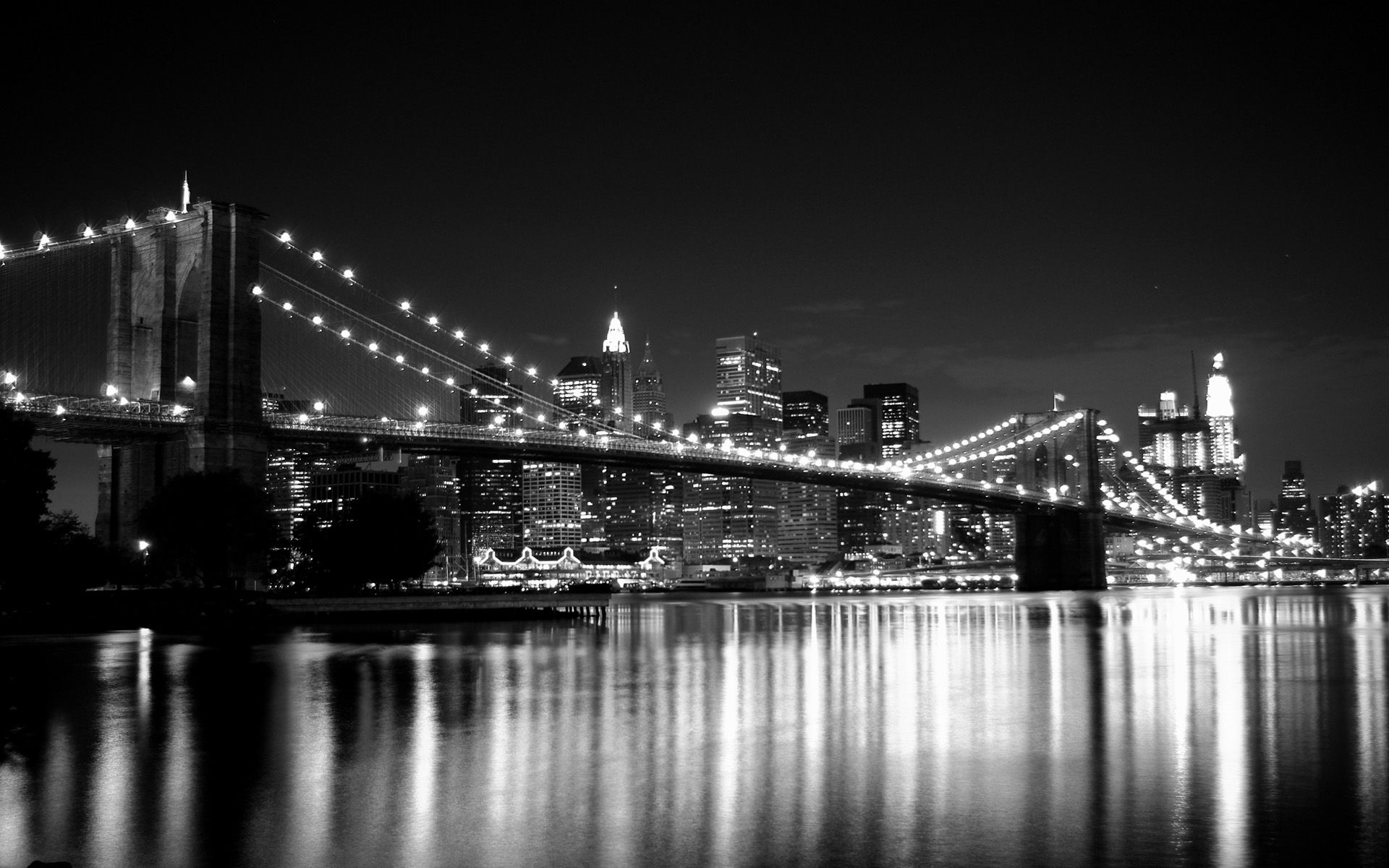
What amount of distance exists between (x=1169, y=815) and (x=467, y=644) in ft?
77.8

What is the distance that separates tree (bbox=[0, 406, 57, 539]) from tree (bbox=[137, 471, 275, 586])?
376 inches

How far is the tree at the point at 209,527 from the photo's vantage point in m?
43.0

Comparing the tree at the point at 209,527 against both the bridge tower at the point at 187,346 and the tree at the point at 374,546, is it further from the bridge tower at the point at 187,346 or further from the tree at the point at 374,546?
the tree at the point at 374,546

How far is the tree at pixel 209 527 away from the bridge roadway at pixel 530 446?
2978 mm

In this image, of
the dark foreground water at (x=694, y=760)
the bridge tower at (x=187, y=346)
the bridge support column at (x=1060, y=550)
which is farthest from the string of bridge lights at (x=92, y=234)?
the bridge support column at (x=1060, y=550)

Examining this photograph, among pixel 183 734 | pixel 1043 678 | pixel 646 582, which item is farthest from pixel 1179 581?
pixel 183 734

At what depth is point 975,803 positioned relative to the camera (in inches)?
456

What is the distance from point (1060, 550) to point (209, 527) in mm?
60905

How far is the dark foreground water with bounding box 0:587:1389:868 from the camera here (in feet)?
33.0

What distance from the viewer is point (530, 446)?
61.9m

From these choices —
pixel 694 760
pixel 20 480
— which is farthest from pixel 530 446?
pixel 694 760

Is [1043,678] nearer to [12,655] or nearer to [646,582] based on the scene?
[12,655]

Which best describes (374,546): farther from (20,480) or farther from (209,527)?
(20,480)

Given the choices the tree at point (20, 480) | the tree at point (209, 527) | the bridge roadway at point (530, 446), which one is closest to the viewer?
the tree at point (20, 480)
